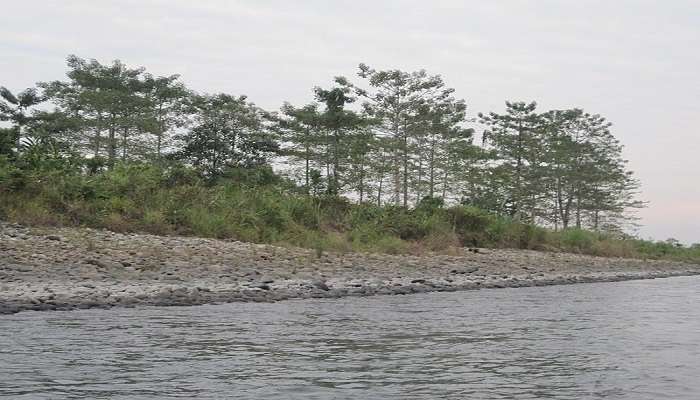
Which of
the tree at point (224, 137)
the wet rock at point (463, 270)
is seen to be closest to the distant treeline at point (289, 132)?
the tree at point (224, 137)

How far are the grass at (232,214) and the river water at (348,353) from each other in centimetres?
926

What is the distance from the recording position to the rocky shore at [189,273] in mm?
12242

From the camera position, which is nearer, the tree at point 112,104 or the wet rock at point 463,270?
the wet rock at point 463,270

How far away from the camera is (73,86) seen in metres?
41.7

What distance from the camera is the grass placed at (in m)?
19.5

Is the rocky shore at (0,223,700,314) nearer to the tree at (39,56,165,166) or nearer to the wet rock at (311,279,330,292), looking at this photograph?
the wet rock at (311,279,330,292)

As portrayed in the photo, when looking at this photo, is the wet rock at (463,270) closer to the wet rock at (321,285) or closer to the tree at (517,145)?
the wet rock at (321,285)

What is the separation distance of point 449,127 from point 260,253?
926 inches

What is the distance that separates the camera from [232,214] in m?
22.9

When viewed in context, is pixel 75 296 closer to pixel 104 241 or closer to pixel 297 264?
pixel 104 241

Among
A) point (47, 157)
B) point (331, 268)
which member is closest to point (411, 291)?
point (331, 268)

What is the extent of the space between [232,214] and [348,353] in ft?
51.9

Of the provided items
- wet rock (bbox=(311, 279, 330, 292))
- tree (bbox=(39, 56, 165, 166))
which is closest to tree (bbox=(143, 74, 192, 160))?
tree (bbox=(39, 56, 165, 166))

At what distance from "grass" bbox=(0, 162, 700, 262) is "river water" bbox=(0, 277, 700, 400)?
30.4 ft
